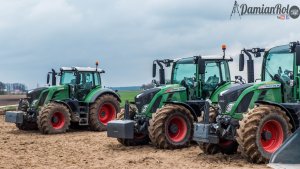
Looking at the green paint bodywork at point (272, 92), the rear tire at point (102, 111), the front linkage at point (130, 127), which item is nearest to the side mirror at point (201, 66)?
the front linkage at point (130, 127)

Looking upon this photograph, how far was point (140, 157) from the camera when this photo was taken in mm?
11039

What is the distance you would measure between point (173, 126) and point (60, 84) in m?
7.84

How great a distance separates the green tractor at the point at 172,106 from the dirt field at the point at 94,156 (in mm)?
424

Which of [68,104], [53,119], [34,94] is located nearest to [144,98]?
[53,119]

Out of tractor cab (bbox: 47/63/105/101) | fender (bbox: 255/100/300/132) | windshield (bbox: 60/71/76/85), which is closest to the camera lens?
fender (bbox: 255/100/300/132)

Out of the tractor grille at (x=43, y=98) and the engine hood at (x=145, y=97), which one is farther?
the tractor grille at (x=43, y=98)

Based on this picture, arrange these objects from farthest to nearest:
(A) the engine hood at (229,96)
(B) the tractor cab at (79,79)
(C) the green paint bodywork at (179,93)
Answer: (B) the tractor cab at (79,79) → (C) the green paint bodywork at (179,93) → (A) the engine hood at (229,96)

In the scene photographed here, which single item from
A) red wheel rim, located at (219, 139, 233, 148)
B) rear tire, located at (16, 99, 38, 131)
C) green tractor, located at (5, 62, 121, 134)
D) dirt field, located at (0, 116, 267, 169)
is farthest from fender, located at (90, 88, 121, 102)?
red wheel rim, located at (219, 139, 233, 148)

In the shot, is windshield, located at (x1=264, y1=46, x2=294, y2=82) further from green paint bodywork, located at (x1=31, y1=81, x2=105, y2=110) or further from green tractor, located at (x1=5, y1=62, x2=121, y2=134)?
green paint bodywork, located at (x1=31, y1=81, x2=105, y2=110)

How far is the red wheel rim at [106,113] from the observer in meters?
18.7

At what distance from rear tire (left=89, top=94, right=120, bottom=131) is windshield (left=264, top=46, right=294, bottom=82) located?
8.53 m

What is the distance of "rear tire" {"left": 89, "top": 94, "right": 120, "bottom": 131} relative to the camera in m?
18.0

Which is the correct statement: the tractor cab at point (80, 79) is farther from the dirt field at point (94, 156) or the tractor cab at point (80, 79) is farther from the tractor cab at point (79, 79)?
the dirt field at point (94, 156)

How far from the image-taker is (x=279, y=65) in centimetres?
1093
